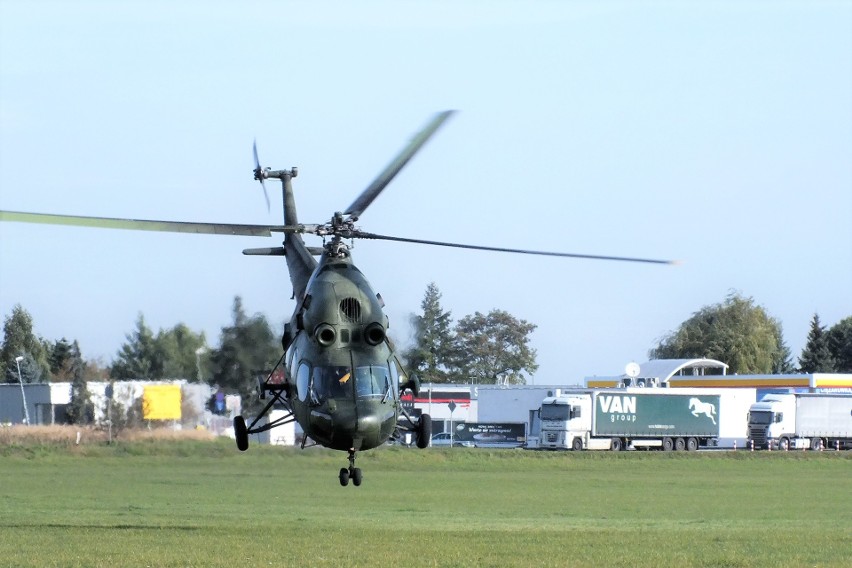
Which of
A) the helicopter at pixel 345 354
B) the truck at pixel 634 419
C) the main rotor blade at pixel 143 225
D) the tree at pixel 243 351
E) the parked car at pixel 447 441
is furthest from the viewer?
the parked car at pixel 447 441

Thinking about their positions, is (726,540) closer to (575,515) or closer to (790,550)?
(790,550)

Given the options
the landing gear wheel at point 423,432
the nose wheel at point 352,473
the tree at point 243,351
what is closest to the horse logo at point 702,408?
the tree at point 243,351

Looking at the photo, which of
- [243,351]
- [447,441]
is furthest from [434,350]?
[243,351]

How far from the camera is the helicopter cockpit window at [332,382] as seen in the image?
23.6 m

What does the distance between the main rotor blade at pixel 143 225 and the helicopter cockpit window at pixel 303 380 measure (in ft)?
7.46

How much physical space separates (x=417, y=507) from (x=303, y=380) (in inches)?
1085

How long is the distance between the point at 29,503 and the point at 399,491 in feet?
50.5

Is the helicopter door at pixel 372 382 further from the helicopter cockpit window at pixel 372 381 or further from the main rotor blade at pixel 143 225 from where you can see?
the main rotor blade at pixel 143 225

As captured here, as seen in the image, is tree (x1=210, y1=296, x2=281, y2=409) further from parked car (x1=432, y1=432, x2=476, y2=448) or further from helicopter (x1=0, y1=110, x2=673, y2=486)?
parked car (x1=432, y1=432, x2=476, y2=448)

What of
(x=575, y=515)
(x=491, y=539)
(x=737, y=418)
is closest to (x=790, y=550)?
(x=491, y=539)

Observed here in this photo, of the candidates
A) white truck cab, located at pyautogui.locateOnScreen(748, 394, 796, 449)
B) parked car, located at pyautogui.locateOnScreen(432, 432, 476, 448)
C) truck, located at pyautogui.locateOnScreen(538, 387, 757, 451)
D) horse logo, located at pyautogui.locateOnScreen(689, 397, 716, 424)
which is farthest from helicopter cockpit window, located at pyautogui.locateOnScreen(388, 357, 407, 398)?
white truck cab, located at pyautogui.locateOnScreen(748, 394, 796, 449)

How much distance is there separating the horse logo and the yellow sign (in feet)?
115

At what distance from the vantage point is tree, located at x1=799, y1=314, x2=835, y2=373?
150m

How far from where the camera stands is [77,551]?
107 ft
